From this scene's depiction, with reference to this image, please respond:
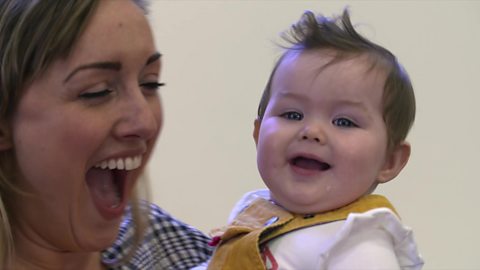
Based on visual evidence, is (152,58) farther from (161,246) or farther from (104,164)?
(161,246)

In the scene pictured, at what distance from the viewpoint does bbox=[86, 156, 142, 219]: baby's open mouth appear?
1089 millimetres

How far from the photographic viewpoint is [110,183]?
1.16 meters

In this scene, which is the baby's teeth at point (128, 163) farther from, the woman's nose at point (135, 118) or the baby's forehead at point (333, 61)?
the baby's forehead at point (333, 61)

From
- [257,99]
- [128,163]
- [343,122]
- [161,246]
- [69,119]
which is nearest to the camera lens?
[69,119]

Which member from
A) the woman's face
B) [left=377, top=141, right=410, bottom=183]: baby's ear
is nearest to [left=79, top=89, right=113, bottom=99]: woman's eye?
the woman's face

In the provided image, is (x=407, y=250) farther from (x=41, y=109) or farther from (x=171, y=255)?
A: (x=41, y=109)

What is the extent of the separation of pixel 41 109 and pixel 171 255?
458 millimetres

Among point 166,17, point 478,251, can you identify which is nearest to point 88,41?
point 166,17

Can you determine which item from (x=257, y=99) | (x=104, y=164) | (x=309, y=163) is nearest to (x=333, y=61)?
(x=309, y=163)

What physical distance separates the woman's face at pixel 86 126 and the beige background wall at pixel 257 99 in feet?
3.84

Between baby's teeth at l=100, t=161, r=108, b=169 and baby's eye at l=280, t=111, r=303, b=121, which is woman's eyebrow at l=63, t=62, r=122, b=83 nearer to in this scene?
baby's teeth at l=100, t=161, r=108, b=169

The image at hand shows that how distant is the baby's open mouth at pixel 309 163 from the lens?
46.6 inches

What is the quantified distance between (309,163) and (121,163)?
1.04 ft

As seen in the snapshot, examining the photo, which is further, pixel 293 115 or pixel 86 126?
pixel 293 115
